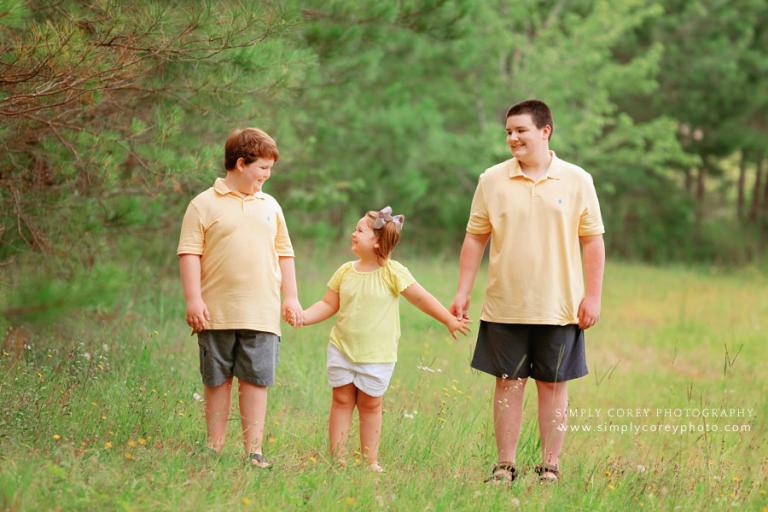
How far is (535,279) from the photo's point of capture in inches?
174

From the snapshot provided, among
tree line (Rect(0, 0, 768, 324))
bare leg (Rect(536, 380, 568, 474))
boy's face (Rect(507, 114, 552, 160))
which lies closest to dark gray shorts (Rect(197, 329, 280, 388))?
tree line (Rect(0, 0, 768, 324))

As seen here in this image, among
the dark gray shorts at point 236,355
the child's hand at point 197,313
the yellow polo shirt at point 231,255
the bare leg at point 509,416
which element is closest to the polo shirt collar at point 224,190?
the yellow polo shirt at point 231,255

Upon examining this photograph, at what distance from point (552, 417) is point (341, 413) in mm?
975

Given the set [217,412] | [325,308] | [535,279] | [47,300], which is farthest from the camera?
[325,308]

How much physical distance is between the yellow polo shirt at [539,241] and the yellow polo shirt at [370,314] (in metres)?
0.44

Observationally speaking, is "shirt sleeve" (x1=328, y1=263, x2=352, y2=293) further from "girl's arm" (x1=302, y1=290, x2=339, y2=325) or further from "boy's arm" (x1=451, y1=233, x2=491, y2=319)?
"boy's arm" (x1=451, y1=233, x2=491, y2=319)

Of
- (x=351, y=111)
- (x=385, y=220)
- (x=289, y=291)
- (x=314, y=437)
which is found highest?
(x=351, y=111)

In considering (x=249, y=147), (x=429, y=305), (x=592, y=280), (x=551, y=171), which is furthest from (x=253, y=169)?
(x=592, y=280)

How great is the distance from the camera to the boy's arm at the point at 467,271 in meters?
4.62

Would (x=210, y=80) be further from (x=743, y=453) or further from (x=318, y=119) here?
(x=318, y=119)

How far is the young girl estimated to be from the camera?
Answer: 445cm

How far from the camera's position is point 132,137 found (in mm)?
5996

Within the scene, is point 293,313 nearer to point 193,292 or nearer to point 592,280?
point 193,292

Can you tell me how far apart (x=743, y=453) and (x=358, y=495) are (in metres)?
2.38
